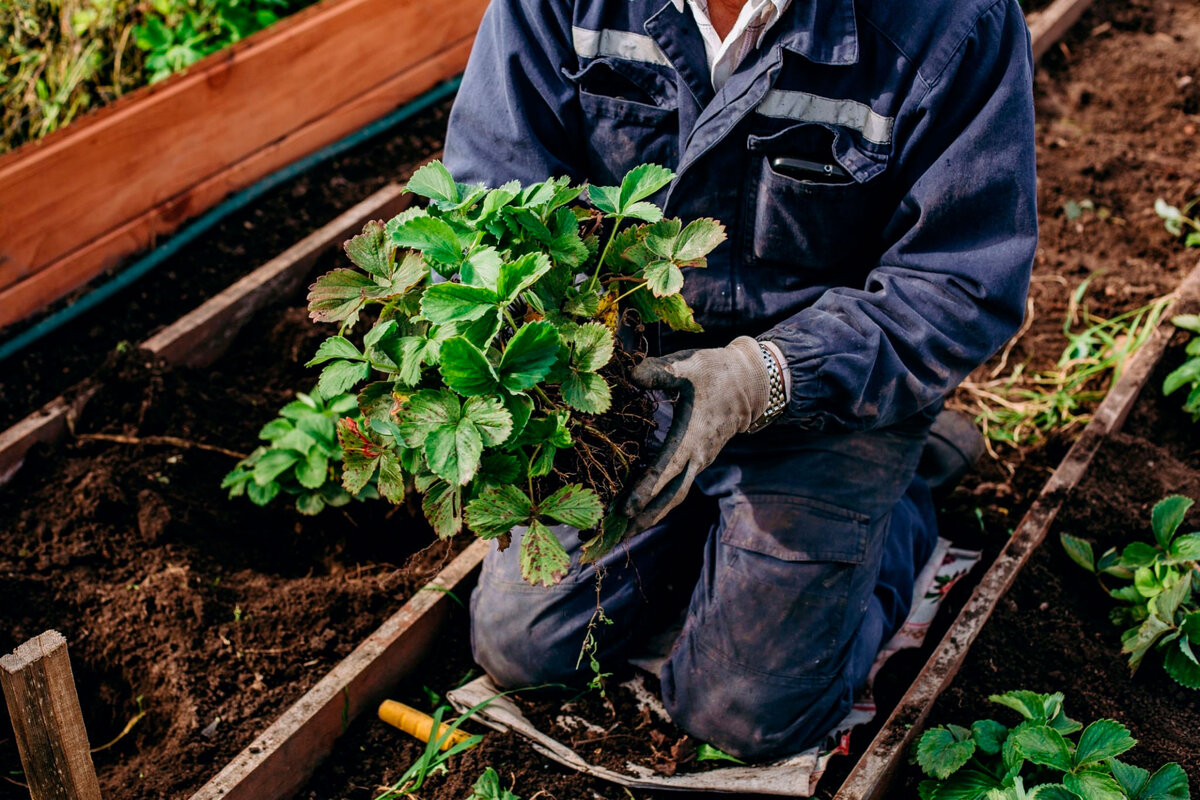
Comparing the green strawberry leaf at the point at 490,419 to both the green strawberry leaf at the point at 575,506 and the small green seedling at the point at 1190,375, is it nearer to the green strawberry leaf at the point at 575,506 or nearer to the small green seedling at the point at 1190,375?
the green strawberry leaf at the point at 575,506

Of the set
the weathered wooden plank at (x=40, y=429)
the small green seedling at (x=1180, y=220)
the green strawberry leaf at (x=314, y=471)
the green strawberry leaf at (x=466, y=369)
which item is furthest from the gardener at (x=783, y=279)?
the small green seedling at (x=1180, y=220)

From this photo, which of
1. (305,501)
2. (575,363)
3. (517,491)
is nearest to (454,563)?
(305,501)

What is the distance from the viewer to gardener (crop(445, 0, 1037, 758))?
1.89 meters

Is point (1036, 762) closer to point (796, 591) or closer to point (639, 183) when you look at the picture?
point (796, 591)

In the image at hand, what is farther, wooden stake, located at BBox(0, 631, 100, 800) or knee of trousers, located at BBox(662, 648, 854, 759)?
knee of trousers, located at BBox(662, 648, 854, 759)

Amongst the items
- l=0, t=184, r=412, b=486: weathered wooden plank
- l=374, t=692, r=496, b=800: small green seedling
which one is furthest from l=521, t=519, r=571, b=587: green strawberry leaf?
l=0, t=184, r=412, b=486: weathered wooden plank

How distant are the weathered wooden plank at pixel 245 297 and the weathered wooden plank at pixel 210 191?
359 mm

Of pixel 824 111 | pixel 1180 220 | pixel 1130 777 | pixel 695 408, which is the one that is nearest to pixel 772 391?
pixel 695 408

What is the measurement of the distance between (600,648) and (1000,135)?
4.28 feet

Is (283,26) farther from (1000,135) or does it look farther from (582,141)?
(1000,135)

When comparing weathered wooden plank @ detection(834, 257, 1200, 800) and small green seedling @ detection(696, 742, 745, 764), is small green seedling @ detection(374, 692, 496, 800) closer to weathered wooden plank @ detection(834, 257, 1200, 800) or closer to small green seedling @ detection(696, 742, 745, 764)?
small green seedling @ detection(696, 742, 745, 764)

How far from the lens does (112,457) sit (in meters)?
2.56

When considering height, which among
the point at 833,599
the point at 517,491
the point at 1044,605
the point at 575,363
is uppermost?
the point at 575,363

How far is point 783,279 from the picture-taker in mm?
2145
